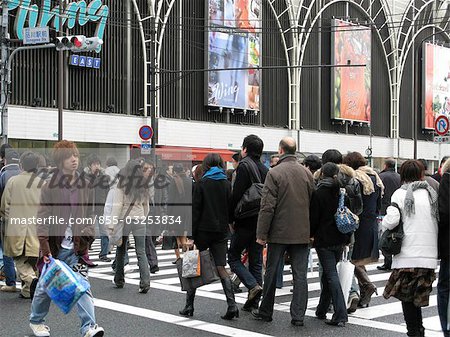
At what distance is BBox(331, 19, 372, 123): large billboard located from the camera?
159 ft

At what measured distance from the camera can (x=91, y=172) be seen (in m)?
14.8

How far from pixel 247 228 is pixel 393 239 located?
239 centimetres

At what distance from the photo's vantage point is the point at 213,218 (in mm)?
8656

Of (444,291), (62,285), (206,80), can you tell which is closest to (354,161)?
(444,291)

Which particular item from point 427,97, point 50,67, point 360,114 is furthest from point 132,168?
point 427,97

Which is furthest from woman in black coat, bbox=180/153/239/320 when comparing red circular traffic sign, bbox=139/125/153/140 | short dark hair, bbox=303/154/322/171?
red circular traffic sign, bbox=139/125/153/140

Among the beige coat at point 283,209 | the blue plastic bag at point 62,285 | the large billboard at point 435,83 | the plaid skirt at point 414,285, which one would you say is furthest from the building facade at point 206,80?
the plaid skirt at point 414,285

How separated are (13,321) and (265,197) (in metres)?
3.30

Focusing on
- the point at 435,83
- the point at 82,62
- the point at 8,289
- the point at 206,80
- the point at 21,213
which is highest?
the point at 435,83

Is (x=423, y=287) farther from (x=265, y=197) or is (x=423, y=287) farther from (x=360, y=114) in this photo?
(x=360, y=114)

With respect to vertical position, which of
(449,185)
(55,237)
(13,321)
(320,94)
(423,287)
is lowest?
(13,321)

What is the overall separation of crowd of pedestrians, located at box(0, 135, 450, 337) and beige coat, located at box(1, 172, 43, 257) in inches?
0.6

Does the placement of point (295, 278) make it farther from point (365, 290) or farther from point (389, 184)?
point (389, 184)

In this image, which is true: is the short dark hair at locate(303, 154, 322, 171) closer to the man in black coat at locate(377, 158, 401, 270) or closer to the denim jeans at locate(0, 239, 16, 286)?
the man in black coat at locate(377, 158, 401, 270)
